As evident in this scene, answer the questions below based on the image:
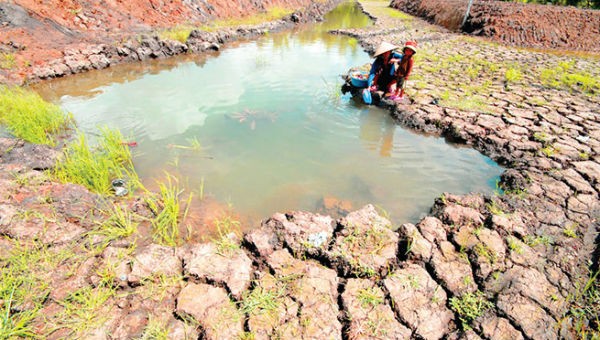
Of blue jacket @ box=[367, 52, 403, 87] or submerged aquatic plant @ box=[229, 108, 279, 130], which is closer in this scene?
submerged aquatic plant @ box=[229, 108, 279, 130]

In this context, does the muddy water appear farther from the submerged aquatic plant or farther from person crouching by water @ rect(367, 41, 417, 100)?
person crouching by water @ rect(367, 41, 417, 100)

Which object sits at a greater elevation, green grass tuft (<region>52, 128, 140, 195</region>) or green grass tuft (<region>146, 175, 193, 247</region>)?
green grass tuft (<region>52, 128, 140, 195</region>)

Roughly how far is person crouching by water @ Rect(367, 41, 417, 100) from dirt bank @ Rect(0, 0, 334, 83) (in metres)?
6.57

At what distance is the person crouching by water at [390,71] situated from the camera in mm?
4953

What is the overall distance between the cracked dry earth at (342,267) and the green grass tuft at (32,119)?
0.49 meters

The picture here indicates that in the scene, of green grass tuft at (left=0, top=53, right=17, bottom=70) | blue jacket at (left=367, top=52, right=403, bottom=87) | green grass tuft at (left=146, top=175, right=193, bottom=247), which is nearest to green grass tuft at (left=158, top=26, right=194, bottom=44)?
green grass tuft at (left=0, top=53, right=17, bottom=70)

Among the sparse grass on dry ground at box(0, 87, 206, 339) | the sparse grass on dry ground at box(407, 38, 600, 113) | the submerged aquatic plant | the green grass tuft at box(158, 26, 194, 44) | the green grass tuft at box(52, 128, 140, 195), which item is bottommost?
the sparse grass on dry ground at box(0, 87, 206, 339)

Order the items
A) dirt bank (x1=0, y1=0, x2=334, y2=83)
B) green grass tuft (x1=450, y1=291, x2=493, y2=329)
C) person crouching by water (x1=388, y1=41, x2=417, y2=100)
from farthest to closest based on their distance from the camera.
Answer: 1. dirt bank (x1=0, y1=0, x2=334, y2=83)
2. person crouching by water (x1=388, y1=41, x2=417, y2=100)
3. green grass tuft (x1=450, y1=291, x2=493, y2=329)

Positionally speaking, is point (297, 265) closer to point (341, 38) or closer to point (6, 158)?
point (6, 158)

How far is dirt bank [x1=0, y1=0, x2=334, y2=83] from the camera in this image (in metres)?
6.43

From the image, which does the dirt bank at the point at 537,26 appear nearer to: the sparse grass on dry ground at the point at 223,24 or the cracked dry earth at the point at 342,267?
the sparse grass on dry ground at the point at 223,24

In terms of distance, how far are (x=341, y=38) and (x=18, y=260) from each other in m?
12.8

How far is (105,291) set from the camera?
1868mm

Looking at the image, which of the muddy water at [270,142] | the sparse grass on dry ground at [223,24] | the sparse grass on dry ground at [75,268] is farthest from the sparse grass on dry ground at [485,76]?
the sparse grass on dry ground at [223,24]
